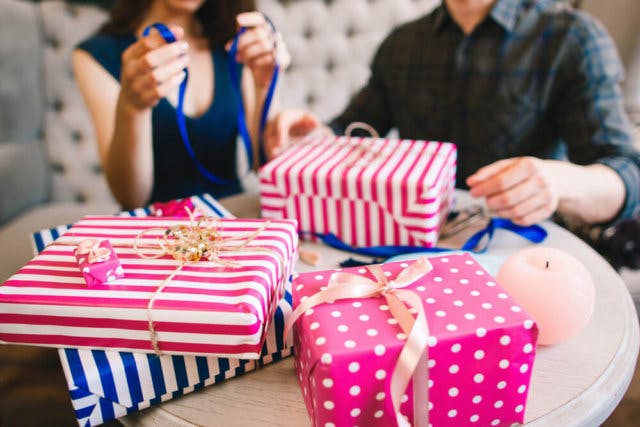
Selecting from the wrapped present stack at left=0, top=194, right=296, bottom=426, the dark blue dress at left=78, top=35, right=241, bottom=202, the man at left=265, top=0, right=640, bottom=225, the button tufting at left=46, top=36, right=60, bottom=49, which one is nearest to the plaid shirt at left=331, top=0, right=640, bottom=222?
the man at left=265, top=0, right=640, bottom=225

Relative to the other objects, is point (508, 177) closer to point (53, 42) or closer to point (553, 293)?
point (553, 293)

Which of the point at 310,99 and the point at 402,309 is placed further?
the point at 310,99

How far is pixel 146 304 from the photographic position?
0.54 meters

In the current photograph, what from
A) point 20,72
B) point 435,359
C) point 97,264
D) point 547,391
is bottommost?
point 547,391

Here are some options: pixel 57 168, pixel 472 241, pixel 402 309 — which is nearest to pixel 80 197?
pixel 57 168

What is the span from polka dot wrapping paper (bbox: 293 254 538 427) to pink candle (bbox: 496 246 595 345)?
0.30ft

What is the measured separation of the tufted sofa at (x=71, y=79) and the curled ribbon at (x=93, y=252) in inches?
30.3

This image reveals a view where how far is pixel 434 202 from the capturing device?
812 millimetres

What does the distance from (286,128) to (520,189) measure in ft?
1.97

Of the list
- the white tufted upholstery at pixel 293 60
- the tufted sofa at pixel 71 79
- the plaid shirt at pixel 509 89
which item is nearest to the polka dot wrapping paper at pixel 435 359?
the plaid shirt at pixel 509 89

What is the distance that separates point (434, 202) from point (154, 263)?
0.48 m

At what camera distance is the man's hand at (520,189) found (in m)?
0.87

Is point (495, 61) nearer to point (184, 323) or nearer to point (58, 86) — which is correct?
point (184, 323)

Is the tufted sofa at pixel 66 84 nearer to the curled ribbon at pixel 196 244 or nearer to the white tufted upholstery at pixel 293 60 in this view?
the white tufted upholstery at pixel 293 60
